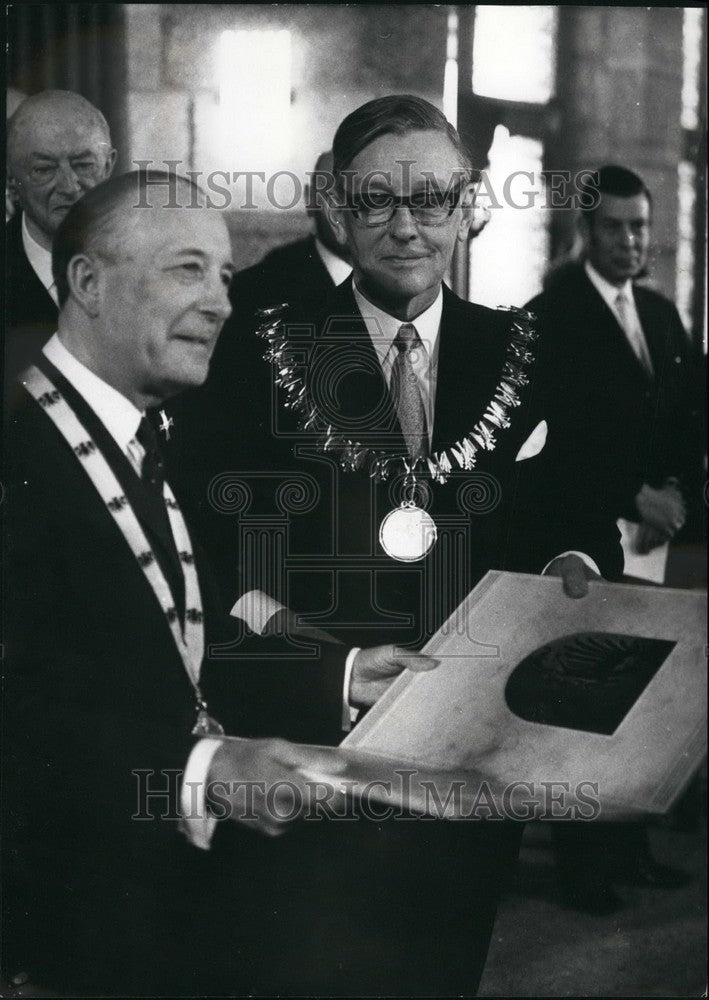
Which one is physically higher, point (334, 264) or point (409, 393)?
point (334, 264)

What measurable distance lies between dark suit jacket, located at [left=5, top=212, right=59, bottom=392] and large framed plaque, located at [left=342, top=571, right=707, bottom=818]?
1029mm

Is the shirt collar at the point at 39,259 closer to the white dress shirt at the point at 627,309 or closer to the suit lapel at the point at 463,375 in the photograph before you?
the suit lapel at the point at 463,375

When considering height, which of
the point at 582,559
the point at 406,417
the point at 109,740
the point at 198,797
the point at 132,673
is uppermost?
the point at 406,417

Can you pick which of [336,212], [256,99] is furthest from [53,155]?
[336,212]

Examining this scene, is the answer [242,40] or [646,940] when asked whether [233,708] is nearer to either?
[646,940]

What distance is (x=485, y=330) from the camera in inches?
89.1

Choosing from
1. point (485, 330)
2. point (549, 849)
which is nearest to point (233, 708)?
point (549, 849)

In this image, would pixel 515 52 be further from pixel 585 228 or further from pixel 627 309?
pixel 627 309

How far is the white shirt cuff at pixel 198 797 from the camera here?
2.20 m

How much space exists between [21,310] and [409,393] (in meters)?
0.83

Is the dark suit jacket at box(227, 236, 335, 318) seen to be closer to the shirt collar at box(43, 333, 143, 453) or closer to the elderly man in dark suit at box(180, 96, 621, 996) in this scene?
the elderly man in dark suit at box(180, 96, 621, 996)

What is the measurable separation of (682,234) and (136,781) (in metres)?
1.62

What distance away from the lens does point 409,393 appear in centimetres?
227

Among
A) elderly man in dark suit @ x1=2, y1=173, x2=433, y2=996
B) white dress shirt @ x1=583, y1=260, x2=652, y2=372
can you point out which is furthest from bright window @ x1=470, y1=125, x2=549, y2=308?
elderly man in dark suit @ x1=2, y1=173, x2=433, y2=996
